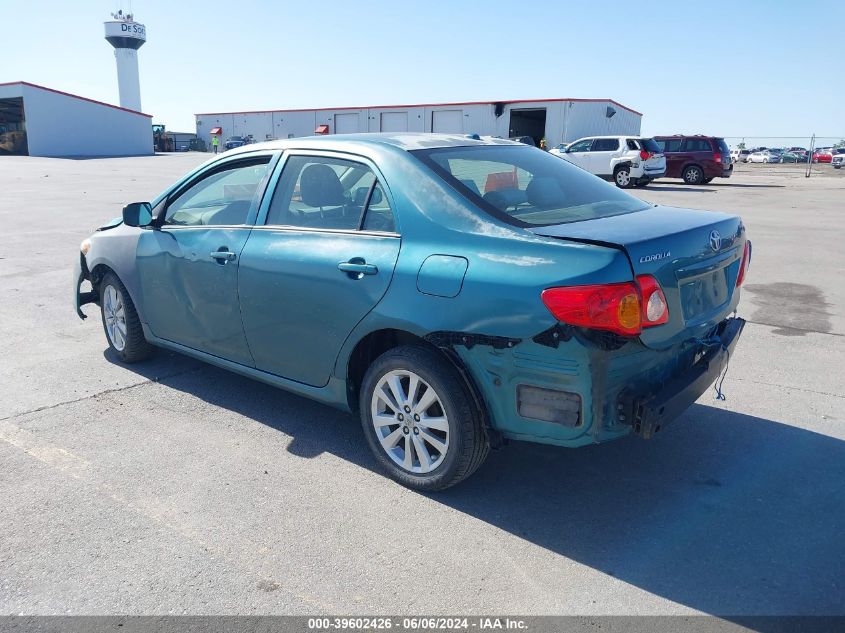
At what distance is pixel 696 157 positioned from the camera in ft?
87.4

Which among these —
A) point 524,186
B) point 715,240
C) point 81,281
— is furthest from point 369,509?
point 81,281

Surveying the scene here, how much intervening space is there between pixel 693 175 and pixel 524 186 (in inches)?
1014

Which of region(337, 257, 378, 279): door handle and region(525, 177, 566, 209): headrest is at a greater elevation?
region(525, 177, 566, 209): headrest

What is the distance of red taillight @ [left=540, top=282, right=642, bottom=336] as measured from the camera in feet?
9.12

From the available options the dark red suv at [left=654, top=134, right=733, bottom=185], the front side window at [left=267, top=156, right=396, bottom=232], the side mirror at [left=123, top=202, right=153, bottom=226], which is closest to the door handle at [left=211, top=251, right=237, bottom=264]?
the front side window at [left=267, top=156, right=396, bottom=232]

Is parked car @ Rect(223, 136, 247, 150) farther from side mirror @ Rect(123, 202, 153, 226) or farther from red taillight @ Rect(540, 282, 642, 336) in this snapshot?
red taillight @ Rect(540, 282, 642, 336)

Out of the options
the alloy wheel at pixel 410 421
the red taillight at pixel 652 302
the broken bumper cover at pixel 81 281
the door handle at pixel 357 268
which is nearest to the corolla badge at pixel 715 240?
the red taillight at pixel 652 302

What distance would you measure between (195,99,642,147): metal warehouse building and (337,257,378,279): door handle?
35.8 m

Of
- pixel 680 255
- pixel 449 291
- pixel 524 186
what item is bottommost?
pixel 449 291

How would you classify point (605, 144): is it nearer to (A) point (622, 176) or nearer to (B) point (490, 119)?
(A) point (622, 176)

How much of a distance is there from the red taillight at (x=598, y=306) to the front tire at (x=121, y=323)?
3.52 metres

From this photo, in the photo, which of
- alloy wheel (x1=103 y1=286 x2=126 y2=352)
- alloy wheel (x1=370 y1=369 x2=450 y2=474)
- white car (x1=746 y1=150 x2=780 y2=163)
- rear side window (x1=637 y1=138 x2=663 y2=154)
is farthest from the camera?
white car (x1=746 y1=150 x2=780 y2=163)

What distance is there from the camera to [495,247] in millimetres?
3070

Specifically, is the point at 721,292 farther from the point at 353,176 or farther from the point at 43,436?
the point at 43,436
